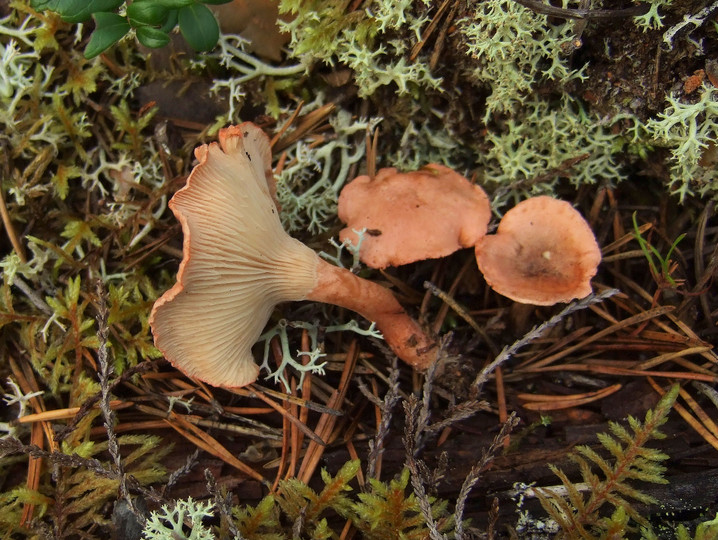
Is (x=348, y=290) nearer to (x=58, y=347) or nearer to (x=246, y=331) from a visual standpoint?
(x=246, y=331)

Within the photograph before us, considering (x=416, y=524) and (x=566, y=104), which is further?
(x=566, y=104)

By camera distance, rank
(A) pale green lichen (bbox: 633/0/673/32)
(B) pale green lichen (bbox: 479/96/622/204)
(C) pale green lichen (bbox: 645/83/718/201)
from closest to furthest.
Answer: (A) pale green lichen (bbox: 633/0/673/32) → (C) pale green lichen (bbox: 645/83/718/201) → (B) pale green lichen (bbox: 479/96/622/204)

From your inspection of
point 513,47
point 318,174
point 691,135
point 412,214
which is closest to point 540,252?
point 412,214

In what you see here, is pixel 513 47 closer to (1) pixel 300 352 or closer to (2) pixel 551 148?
(2) pixel 551 148

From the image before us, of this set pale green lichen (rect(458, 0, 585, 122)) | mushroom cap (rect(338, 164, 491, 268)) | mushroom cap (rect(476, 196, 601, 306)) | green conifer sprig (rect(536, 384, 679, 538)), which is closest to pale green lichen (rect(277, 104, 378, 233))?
mushroom cap (rect(338, 164, 491, 268))

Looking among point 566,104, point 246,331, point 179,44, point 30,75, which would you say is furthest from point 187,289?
point 566,104

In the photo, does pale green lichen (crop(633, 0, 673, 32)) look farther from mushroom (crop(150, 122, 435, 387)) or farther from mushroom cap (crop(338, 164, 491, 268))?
mushroom (crop(150, 122, 435, 387))

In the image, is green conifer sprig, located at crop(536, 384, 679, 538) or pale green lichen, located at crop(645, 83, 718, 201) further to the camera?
pale green lichen, located at crop(645, 83, 718, 201)
